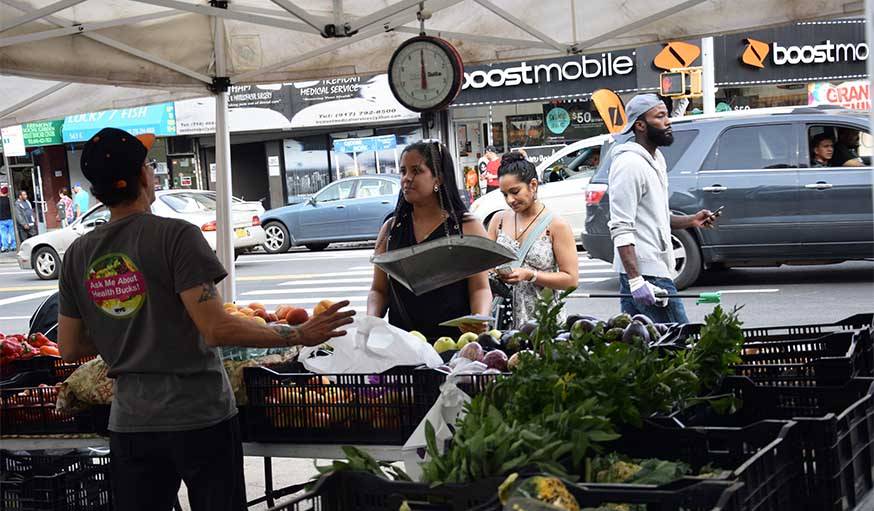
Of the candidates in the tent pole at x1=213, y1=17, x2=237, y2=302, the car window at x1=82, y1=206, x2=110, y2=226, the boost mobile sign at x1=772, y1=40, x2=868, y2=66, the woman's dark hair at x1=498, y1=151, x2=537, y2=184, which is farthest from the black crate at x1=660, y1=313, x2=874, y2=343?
the boost mobile sign at x1=772, y1=40, x2=868, y2=66

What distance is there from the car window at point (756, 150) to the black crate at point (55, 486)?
9.02 meters

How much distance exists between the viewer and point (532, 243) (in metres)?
5.52

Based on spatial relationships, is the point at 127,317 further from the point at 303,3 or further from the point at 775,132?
the point at 775,132

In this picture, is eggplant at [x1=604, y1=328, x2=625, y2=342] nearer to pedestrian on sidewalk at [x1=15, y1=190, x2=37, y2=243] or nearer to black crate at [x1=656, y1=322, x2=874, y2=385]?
black crate at [x1=656, y1=322, x2=874, y2=385]

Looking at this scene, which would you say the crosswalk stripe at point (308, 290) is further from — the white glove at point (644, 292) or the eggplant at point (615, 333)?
the eggplant at point (615, 333)

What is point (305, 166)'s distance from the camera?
28.1 m

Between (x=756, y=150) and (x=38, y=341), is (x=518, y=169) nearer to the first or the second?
(x=38, y=341)

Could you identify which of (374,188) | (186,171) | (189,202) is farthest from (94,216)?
(186,171)

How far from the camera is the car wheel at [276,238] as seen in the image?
856 inches

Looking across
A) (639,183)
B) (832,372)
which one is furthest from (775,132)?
(832,372)

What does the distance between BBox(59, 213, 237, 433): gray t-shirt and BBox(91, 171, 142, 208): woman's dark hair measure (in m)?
0.06

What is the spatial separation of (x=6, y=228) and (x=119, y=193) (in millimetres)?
27838

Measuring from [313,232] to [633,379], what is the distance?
62.0 feet

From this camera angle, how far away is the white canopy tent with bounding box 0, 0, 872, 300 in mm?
6195
